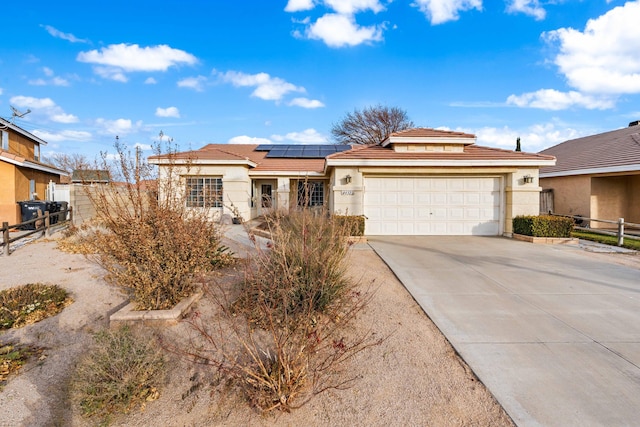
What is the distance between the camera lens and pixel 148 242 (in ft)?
15.5

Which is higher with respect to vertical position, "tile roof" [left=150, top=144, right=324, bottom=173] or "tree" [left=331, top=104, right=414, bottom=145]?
"tree" [left=331, top=104, right=414, bottom=145]

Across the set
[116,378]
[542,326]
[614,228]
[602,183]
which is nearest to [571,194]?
[602,183]

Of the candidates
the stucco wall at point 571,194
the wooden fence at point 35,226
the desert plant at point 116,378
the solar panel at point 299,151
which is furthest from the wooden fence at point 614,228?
the wooden fence at point 35,226

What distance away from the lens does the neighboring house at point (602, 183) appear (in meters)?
15.1

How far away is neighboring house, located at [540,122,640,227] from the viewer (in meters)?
15.1

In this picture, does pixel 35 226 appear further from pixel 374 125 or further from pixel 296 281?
pixel 374 125

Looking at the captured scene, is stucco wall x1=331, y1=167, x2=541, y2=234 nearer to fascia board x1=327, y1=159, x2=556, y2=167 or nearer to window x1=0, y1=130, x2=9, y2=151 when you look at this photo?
fascia board x1=327, y1=159, x2=556, y2=167

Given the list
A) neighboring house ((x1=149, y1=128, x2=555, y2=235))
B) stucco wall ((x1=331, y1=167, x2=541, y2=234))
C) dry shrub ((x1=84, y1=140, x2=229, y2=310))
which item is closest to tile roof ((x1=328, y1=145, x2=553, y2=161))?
neighboring house ((x1=149, y1=128, x2=555, y2=235))

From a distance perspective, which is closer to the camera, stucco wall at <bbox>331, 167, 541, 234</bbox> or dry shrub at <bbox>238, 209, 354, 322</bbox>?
dry shrub at <bbox>238, 209, 354, 322</bbox>

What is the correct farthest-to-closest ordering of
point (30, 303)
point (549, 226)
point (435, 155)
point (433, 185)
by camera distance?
point (433, 185), point (435, 155), point (549, 226), point (30, 303)

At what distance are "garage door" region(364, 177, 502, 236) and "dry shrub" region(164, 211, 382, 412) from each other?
25.3 ft

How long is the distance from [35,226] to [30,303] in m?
11.6

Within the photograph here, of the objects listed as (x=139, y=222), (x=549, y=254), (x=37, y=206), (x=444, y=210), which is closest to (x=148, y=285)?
(x=139, y=222)

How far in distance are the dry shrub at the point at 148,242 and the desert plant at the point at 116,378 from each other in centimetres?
131
